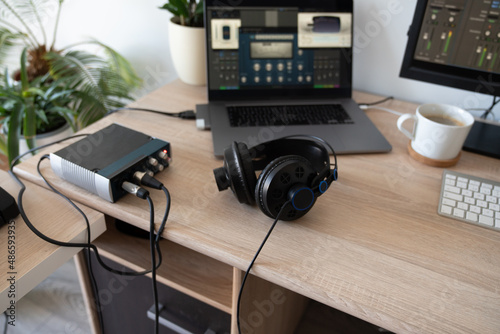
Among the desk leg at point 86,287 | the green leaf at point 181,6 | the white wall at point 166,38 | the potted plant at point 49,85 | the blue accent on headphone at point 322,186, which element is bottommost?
the desk leg at point 86,287

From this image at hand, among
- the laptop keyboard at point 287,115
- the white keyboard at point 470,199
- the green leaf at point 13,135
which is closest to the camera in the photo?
the white keyboard at point 470,199

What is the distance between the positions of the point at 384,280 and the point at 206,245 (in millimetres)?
271

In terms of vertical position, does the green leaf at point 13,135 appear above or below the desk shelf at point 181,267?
above

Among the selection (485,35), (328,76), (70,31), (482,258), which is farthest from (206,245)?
(70,31)

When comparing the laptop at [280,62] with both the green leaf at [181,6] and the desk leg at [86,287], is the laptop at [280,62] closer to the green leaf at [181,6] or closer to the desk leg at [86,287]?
the green leaf at [181,6]

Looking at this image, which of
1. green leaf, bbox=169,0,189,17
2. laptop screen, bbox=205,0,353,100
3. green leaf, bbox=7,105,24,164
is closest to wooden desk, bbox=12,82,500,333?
laptop screen, bbox=205,0,353,100

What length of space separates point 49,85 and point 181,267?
41.4 inches

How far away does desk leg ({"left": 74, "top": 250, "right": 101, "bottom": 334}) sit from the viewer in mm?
875

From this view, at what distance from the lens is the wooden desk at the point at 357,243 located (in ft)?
1.72

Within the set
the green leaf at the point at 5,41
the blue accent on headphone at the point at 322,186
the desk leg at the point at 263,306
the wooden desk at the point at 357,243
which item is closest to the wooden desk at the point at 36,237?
the wooden desk at the point at 357,243

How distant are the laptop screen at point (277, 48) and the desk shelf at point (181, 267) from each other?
42 centimetres

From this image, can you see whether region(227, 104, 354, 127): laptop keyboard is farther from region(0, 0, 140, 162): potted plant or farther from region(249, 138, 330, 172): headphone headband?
region(0, 0, 140, 162): potted plant

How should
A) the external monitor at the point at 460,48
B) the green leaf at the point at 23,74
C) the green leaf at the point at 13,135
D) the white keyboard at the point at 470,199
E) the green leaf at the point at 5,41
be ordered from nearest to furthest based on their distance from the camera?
the white keyboard at the point at 470,199 → the external monitor at the point at 460,48 → the green leaf at the point at 13,135 → the green leaf at the point at 23,74 → the green leaf at the point at 5,41

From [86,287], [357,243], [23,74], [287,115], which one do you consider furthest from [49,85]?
[357,243]
